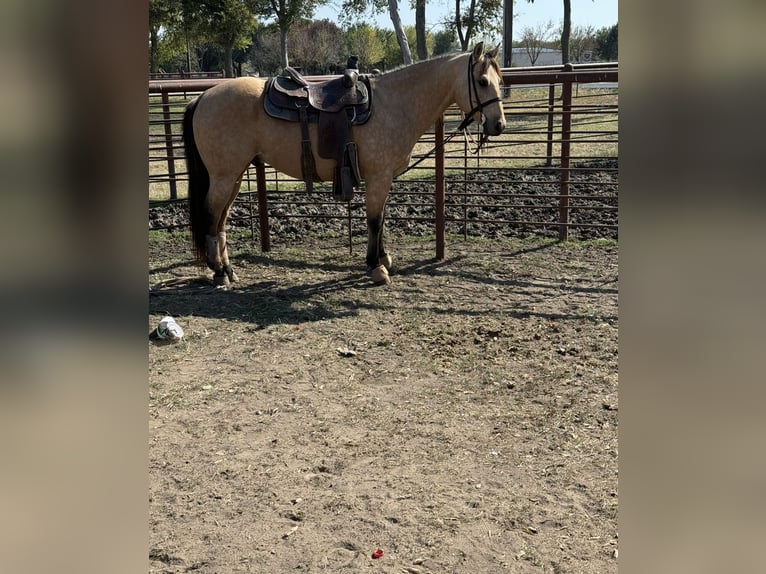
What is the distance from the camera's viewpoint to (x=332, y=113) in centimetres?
555

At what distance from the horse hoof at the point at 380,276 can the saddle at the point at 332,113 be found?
0.70 metres

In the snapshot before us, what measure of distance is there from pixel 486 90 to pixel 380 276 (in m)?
1.82

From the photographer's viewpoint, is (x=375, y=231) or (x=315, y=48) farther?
(x=315, y=48)

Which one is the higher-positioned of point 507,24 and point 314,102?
point 507,24

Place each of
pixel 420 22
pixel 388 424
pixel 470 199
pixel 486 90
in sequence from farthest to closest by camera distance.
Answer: pixel 420 22 < pixel 470 199 < pixel 486 90 < pixel 388 424

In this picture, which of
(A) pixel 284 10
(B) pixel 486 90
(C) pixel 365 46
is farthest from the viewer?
(C) pixel 365 46

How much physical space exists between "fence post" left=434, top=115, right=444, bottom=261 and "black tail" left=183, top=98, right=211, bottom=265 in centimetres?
221

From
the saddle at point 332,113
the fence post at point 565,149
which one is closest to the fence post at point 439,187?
the saddle at point 332,113

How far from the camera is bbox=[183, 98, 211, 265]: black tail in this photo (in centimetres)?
585

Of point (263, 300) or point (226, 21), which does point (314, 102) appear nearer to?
point (263, 300)

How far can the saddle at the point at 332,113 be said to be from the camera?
18.2ft

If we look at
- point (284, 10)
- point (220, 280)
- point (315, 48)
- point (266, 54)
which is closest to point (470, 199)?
point (220, 280)

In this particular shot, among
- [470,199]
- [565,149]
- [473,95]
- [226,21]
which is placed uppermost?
[226,21]
